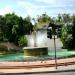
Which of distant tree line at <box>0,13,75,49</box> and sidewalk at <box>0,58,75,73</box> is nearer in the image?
sidewalk at <box>0,58,75,73</box>

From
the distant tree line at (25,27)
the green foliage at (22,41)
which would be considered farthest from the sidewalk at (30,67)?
the green foliage at (22,41)

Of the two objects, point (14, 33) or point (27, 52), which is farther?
point (14, 33)

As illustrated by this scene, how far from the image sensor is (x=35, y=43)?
57.8m

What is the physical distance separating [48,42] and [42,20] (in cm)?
1335

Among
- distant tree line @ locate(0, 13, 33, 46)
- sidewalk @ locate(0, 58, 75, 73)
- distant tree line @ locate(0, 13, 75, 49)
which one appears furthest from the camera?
distant tree line @ locate(0, 13, 33, 46)

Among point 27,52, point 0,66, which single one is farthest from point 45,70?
point 27,52

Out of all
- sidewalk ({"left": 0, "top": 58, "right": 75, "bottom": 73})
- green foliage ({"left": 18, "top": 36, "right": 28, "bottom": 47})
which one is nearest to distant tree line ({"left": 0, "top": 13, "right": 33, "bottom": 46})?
green foliage ({"left": 18, "top": 36, "right": 28, "bottom": 47})

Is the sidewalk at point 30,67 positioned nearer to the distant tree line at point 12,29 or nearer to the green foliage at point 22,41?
the green foliage at point 22,41

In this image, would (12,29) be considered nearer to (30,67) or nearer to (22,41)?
(22,41)

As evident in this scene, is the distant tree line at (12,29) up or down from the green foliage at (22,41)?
up

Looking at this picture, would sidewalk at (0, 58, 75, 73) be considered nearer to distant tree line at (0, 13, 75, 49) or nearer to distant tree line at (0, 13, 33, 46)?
distant tree line at (0, 13, 75, 49)

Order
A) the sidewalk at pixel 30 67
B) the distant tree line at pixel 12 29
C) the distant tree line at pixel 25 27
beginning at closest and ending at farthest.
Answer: the sidewalk at pixel 30 67 < the distant tree line at pixel 25 27 < the distant tree line at pixel 12 29

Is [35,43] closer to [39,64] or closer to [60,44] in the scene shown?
[60,44]

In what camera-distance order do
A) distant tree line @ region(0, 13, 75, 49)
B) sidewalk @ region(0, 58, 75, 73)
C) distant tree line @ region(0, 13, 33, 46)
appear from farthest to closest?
distant tree line @ region(0, 13, 33, 46), distant tree line @ region(0, 13, 75, 49), sidewalk @ region(0, 58, 75, 73)
